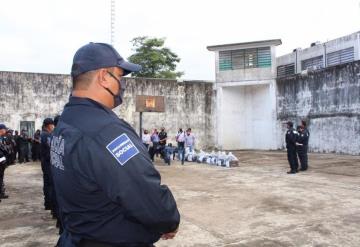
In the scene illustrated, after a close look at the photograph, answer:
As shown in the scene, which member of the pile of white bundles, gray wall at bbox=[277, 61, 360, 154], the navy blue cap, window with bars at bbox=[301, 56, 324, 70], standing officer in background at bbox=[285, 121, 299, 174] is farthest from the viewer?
window with bars at bbox=[301, 56, 324, 70]

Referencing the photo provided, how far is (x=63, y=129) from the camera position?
1.91 meters

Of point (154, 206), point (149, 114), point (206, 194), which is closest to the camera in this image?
point (154, 206)

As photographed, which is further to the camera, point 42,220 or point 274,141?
point 274,141

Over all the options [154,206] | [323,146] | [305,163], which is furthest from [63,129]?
[323,146]

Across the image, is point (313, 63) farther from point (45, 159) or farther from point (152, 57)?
point (45, 159)

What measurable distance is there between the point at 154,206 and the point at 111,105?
0.58 m

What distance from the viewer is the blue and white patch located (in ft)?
5.58

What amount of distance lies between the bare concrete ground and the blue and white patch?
149 inches

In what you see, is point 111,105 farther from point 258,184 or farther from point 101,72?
point 258,184

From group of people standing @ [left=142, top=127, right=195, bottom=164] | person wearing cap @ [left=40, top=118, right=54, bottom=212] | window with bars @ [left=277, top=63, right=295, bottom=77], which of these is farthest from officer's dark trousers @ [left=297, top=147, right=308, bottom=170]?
window with bars @ [left=277, top=63, right=295, bottom=77]

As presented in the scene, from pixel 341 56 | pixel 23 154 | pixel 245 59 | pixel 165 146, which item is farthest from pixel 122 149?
pixel 245 59

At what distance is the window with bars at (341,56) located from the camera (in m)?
21.6

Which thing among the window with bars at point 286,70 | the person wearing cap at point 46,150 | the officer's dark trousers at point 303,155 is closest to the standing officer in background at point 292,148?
the officer's dark trousers at point 303,155

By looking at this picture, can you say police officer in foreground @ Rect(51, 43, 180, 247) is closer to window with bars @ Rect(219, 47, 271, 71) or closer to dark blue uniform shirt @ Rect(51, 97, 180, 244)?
dark blue uniform shirt @ Rect(51, 97, 180, 244)
